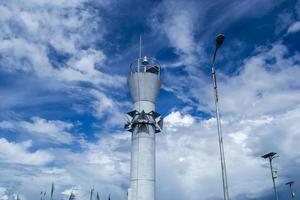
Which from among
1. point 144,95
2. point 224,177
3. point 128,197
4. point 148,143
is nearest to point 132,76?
point 144,95

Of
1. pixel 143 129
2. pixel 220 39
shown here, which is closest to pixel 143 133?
pixel 143 129

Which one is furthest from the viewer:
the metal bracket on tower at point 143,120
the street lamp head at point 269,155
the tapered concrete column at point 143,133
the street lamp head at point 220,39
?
the street lamp head at point 269,155

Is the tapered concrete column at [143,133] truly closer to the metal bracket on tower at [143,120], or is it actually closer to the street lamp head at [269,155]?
the metal bracket on tower at [143,120]

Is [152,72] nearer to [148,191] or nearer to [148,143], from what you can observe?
[148,143]

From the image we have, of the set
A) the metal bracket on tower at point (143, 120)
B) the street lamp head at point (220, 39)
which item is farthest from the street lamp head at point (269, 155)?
the street lamp head at point (220, 39)

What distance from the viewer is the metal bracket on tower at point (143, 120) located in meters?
31.9

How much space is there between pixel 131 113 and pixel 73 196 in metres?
98.6

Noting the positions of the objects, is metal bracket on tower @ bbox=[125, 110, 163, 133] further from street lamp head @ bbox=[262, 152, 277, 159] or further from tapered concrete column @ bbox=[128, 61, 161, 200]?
street lamp head @ bbox=[262, 152, 277, 159]

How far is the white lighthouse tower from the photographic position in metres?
30.3

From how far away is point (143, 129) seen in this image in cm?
3225

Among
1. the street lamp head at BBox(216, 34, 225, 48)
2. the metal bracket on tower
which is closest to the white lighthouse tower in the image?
the metal bracket on tower

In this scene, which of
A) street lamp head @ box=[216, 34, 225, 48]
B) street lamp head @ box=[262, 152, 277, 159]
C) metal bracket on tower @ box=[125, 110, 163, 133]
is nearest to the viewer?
street lamp head @ box=[216, 34, 225, 48]

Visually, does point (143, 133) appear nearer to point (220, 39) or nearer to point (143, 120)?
point (143, 120)

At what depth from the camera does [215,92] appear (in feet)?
72.3
